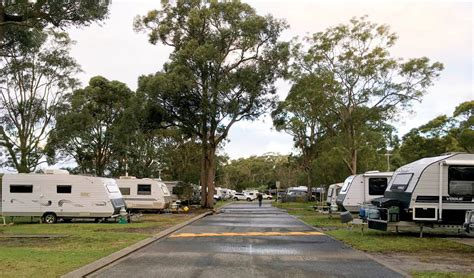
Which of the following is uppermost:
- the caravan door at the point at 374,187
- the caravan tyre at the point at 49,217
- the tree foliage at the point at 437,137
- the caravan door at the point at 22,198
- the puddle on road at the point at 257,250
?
the tree foliage at the point at 437,137

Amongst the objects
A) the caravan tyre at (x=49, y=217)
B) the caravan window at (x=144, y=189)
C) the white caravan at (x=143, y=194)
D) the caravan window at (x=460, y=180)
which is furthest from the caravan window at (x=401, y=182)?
the caravan window at (x=144, y=189)

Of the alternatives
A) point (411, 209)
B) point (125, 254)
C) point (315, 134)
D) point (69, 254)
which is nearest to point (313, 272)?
point (125, 254)

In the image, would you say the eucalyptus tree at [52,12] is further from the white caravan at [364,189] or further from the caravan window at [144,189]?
the caravan window at [144,189]

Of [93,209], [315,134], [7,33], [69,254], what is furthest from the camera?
[315,134]

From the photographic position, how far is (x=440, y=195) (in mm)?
17422

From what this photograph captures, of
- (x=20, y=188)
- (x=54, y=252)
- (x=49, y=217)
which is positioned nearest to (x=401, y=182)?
(x=54, y=252)

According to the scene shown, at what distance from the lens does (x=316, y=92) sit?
34.5 metres

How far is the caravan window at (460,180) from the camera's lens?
17516 mm

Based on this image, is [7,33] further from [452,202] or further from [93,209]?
[452,202]

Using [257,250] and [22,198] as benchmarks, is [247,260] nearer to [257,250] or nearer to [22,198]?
[257,250]

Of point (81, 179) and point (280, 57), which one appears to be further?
point (280, 57)

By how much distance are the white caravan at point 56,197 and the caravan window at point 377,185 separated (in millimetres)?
13516

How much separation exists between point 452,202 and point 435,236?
1631 mm

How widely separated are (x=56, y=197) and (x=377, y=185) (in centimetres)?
1685
